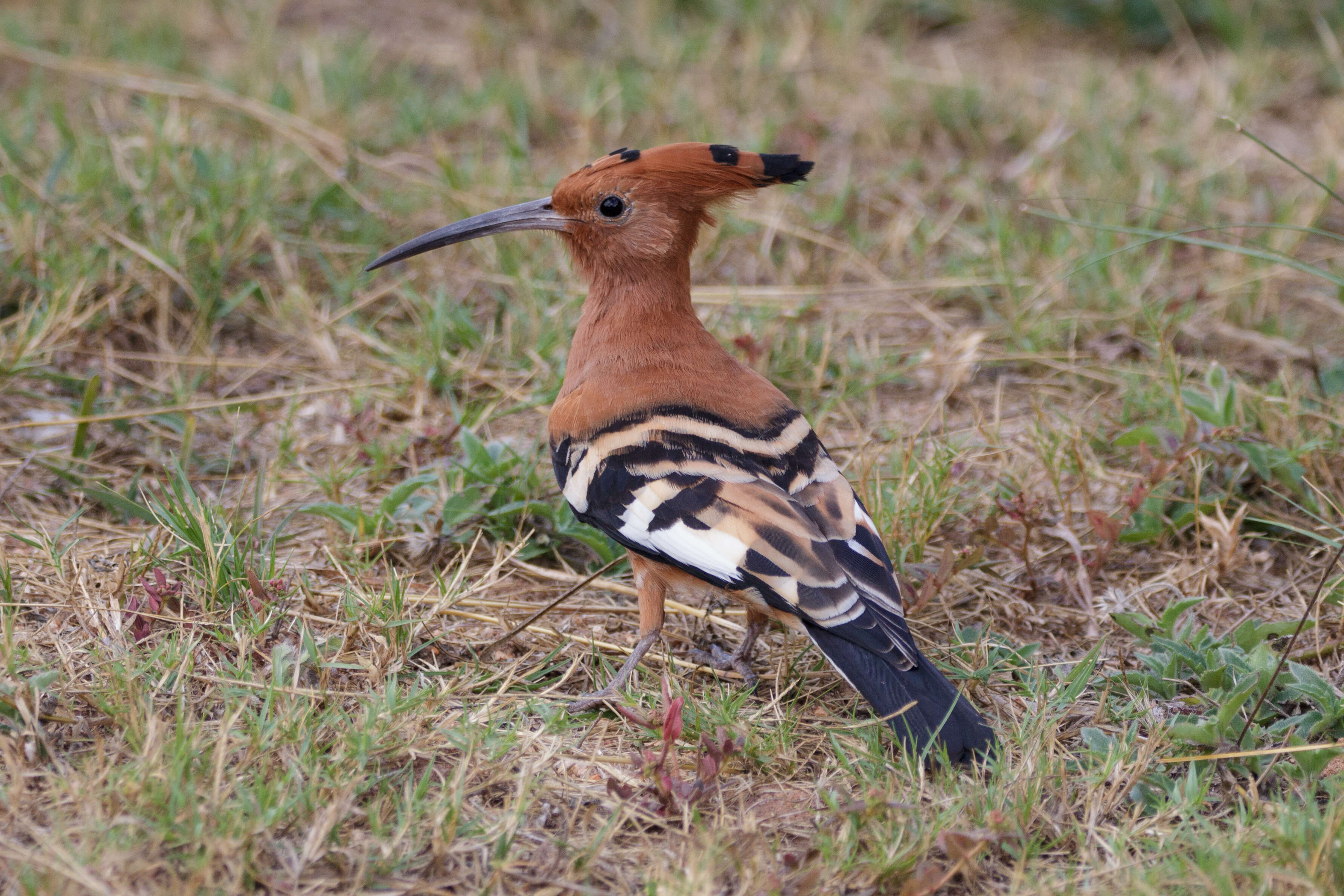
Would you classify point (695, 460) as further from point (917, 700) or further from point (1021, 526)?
point (1021, 526)

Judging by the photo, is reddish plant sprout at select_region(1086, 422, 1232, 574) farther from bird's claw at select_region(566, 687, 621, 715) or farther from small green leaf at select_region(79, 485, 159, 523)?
small green leaf at select_region(79, 485, 159, 523)

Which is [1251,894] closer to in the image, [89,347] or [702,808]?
[702,808]

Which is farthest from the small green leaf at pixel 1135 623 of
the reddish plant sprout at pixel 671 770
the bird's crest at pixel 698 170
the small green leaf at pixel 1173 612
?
the bird's crest at pixel 698 170

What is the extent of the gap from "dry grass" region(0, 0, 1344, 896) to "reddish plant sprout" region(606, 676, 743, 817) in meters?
0.03

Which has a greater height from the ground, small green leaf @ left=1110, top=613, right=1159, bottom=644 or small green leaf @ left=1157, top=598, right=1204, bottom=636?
small green leaf @ left=1157, top=598, right=1204, bottom=636

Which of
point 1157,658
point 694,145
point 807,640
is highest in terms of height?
point 694,145

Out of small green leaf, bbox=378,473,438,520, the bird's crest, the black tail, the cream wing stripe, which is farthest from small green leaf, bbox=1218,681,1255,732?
small green leaf, bbox=378,473,438,520

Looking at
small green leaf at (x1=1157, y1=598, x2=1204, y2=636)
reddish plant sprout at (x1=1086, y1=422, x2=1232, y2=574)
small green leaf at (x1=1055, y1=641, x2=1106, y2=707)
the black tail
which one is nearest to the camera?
the black tail

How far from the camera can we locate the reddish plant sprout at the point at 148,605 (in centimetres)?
238

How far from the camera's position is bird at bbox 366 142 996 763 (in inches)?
89.4

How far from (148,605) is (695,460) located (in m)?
1.13

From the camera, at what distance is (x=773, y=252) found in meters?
4.23

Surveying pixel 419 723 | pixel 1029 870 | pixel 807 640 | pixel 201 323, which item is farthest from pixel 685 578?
pixel 201 323

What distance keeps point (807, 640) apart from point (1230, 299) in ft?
6.80
